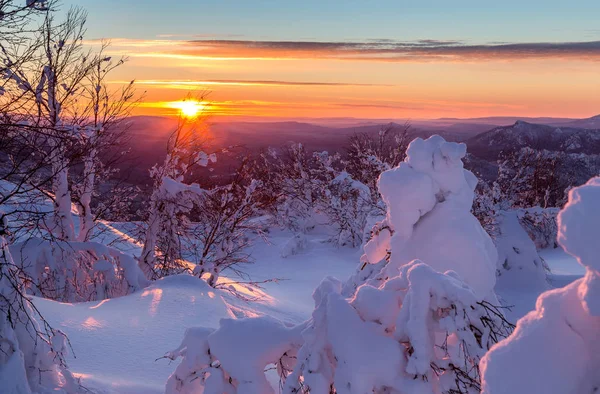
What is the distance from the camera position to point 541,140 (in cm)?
7550

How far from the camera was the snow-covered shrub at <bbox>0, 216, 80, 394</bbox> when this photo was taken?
17.3ft

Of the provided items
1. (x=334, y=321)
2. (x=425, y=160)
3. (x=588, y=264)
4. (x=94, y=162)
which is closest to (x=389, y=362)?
(x=334, y=321)

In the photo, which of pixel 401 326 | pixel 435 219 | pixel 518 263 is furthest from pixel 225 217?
pixel 401 326

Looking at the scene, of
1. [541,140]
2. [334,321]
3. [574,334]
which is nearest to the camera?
[574,334]

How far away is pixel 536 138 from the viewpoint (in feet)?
250

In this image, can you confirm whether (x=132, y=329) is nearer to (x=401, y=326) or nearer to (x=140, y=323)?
(x=140, y=323)

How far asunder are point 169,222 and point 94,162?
110 inches

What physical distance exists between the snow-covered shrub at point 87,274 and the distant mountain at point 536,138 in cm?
6471

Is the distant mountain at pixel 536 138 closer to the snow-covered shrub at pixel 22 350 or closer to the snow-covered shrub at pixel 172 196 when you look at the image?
the snow-covered shrub at pixel 172 196

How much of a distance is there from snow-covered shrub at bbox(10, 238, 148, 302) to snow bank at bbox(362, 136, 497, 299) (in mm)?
6602

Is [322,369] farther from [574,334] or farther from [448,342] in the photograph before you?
[574,334]

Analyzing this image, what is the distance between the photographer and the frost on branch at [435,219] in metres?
6.25

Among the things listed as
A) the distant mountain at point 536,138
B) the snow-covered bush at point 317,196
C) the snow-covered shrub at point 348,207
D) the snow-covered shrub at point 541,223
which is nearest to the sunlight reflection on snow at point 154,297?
the snow-covered bush at point 317,196

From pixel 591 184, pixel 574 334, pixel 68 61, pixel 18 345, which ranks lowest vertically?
pixel 18 345
